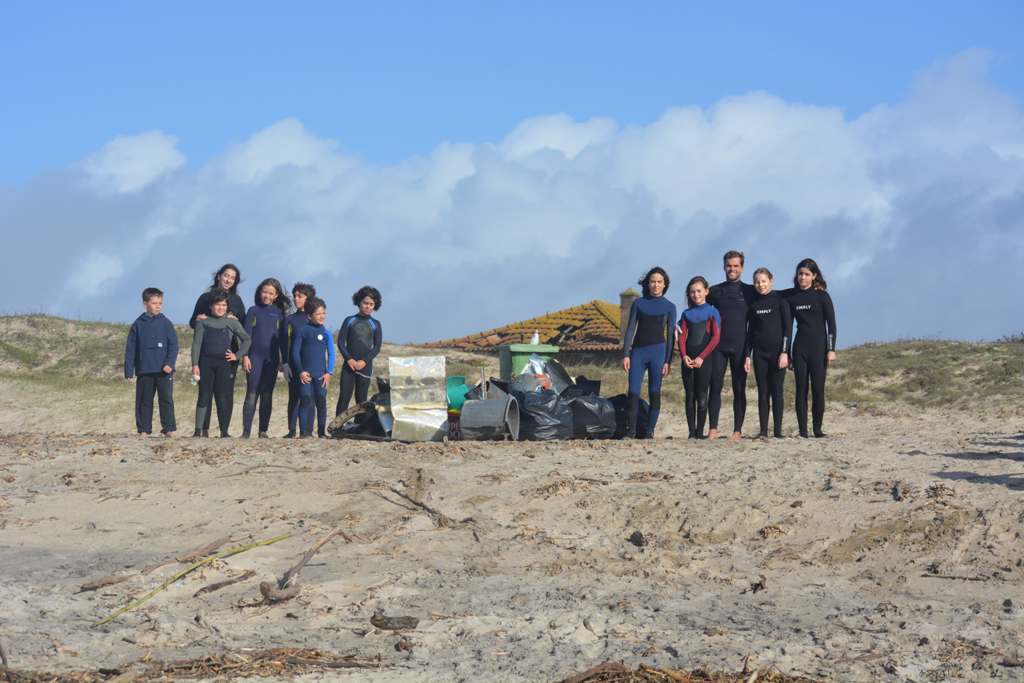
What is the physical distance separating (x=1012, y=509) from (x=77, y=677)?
5857 millimetres

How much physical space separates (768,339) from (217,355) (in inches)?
236

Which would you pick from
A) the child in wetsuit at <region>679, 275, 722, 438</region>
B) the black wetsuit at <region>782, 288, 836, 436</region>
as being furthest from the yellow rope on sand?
the black wetsuit at <region>782, 288, 836, 436</region>

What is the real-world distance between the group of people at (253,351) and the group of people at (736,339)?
125 inches

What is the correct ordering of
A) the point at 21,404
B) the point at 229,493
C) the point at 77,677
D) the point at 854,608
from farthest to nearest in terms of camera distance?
the point at 21,404 < the point at 229,493 < the point at 854,608 < the point at 77,677

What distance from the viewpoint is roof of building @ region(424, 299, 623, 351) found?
2802 cm

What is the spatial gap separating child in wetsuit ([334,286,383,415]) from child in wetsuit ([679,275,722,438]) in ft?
11.6

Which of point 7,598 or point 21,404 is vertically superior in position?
point 21,404

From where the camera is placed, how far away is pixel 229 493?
9.28m

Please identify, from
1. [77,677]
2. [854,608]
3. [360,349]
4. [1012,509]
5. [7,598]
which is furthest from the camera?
[360,349]

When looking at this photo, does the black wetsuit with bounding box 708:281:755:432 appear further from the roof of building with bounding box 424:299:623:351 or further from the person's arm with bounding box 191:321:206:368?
the roof of building with bounding box 424:299:623:351

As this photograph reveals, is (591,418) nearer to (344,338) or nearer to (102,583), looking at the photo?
(344,338)

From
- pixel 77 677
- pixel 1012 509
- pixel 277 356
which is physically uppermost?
pixel 277 356

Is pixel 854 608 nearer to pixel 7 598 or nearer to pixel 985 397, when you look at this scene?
pixel 7 598

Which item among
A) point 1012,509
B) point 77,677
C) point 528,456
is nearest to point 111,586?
point 77,677
